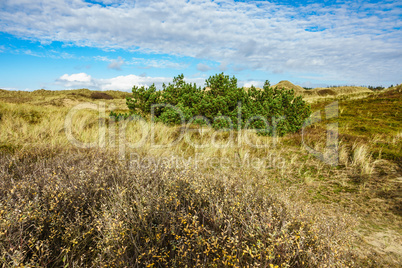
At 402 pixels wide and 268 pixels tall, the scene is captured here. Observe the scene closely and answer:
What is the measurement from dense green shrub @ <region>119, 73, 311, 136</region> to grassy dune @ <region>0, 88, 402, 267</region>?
639 mm

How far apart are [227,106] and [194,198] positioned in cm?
684

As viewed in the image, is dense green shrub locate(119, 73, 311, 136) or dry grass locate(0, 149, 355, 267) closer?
dry grass locate(0, 149, 355, 267)

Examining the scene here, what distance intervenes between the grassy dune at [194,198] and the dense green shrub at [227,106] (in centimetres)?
64

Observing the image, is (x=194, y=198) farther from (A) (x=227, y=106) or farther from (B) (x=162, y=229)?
(A) (x=227, y=106)

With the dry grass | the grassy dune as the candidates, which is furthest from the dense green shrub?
the dry grass

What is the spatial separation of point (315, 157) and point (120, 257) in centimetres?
663

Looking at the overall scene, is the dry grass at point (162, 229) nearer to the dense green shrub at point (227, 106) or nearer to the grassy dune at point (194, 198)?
the grassy dune at point (194, 198)

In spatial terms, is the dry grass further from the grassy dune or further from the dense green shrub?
the dense green shrub

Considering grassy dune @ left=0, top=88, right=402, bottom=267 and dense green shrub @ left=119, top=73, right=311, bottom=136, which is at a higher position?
dense green shrub @ left=119, top=73, right=311, bottom=136

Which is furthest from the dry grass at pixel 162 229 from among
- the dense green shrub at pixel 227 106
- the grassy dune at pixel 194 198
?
the dense green shrub at pixel 227 106

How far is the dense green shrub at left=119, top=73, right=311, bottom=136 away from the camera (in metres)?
9.16

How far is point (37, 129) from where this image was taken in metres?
7.05

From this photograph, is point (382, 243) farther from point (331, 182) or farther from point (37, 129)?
point (37, 129)

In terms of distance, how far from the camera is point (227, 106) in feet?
30.7
